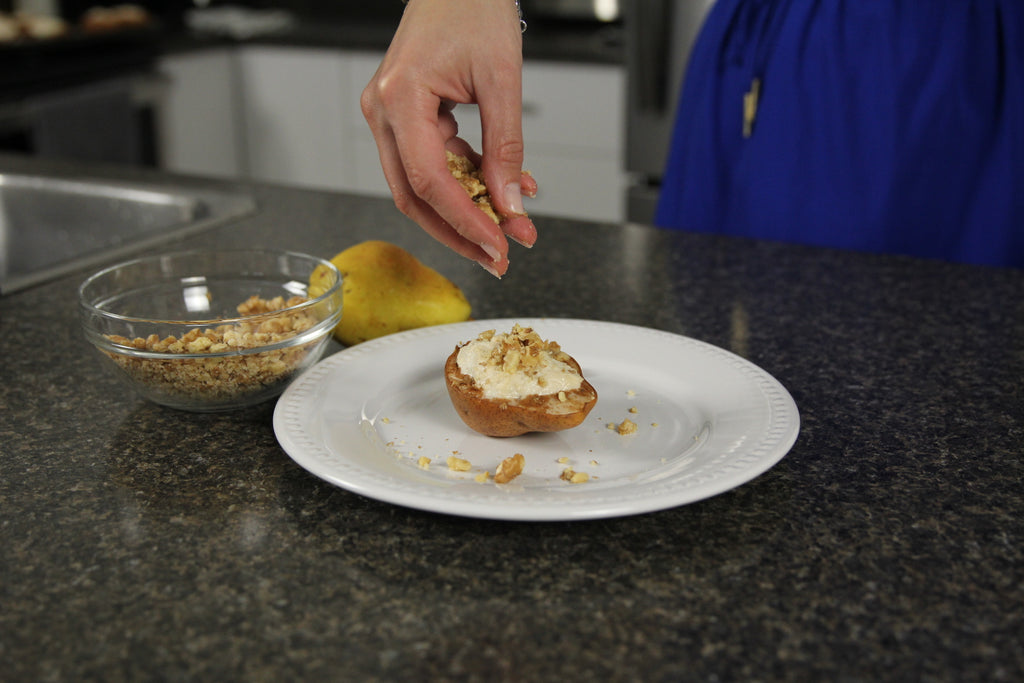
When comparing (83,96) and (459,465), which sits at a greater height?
(83,96)

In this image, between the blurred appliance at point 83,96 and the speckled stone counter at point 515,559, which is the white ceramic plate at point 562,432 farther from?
the blurred appliance at point 83,96

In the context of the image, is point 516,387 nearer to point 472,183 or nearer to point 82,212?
point 472,183

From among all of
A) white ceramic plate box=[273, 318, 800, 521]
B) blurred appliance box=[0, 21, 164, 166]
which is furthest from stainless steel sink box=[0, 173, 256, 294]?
blurred appliance box=[0, 21, 164, 166]

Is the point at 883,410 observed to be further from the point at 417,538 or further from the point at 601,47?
the point at 601,47

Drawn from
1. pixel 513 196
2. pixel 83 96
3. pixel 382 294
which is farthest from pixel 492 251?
pixel 83 96

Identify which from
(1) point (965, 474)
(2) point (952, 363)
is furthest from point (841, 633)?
(2) point (952, 363)

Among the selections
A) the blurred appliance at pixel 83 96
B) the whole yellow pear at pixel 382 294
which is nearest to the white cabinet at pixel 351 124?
the blurred appliance at pixel 83 96

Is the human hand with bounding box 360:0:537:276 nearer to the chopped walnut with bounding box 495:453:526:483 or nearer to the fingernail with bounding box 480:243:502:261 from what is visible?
the fingernail with bounding box 480:243:502:261
